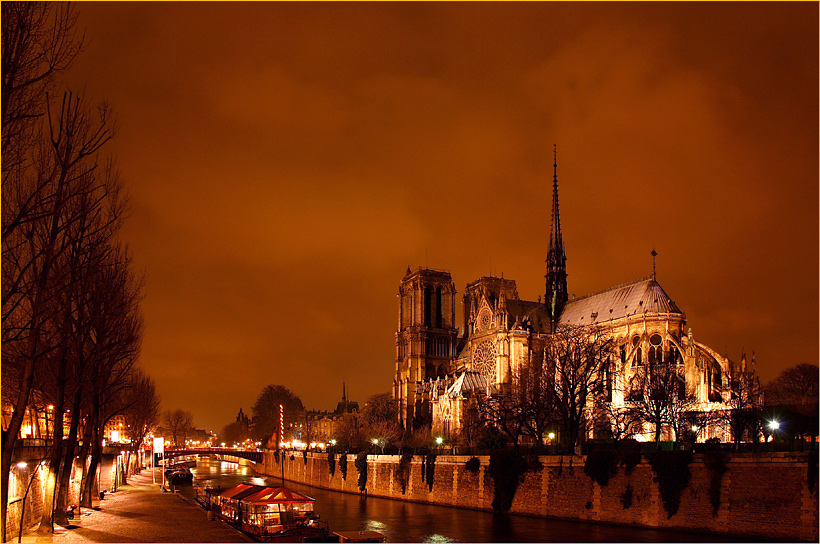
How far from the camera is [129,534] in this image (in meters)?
29.8

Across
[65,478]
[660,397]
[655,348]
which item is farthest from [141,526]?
[655,348]

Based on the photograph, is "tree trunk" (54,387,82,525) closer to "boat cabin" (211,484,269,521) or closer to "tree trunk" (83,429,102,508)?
"boat cabin" (211,484,269,521)

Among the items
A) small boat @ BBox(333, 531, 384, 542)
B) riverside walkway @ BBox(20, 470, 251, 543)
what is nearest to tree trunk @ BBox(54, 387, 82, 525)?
riverside walkway @ BBox(20, 470, 251, 543)

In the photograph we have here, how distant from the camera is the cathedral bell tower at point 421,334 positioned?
4094 inches

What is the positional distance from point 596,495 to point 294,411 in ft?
425

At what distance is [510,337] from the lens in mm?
86562

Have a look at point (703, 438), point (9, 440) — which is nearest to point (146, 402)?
point (703, 438)

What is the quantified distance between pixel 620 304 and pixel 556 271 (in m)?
17.8

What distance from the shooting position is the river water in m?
34.6

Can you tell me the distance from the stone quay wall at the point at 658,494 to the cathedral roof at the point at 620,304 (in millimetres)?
31352

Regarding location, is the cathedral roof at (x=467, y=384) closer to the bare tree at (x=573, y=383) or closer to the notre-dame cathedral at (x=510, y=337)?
the notre-dame cathedral at (x=510, y=337)

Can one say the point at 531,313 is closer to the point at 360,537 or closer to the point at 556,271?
the point at 556,271

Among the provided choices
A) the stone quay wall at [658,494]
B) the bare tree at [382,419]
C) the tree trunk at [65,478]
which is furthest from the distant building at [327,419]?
the tree trunk at [65,478]

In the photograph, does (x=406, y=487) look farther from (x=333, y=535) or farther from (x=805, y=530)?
(x=805, y=530)
